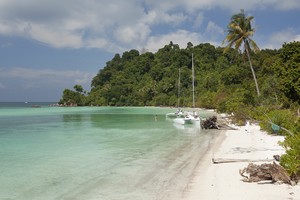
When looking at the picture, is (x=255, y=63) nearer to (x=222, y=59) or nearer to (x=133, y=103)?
(x=222, y=59)

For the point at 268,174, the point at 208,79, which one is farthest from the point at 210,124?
the point at 208,79

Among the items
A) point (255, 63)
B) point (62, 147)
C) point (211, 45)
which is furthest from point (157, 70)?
point (62, 147)

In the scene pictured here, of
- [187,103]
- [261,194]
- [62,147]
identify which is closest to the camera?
[261,194]

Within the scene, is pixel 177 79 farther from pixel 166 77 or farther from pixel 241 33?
pixel 241 33

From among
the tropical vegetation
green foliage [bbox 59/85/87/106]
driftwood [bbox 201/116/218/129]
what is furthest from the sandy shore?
green foliage [bbox 59/85/87/106]

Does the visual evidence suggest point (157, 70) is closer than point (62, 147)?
No

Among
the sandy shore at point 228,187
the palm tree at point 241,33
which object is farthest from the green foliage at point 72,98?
the sandy shore at point 228,187

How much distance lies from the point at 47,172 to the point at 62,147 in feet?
23.6

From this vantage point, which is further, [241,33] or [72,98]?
[72,98]

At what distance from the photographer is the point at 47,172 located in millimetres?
12172

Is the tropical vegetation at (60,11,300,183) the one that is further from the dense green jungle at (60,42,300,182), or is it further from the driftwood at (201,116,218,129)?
the driftwood at (201,116,218,129)

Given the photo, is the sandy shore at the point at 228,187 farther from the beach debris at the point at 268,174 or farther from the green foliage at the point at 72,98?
the green foliage at the point at 72,98

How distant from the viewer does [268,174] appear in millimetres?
8953

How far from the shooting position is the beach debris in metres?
8.67
